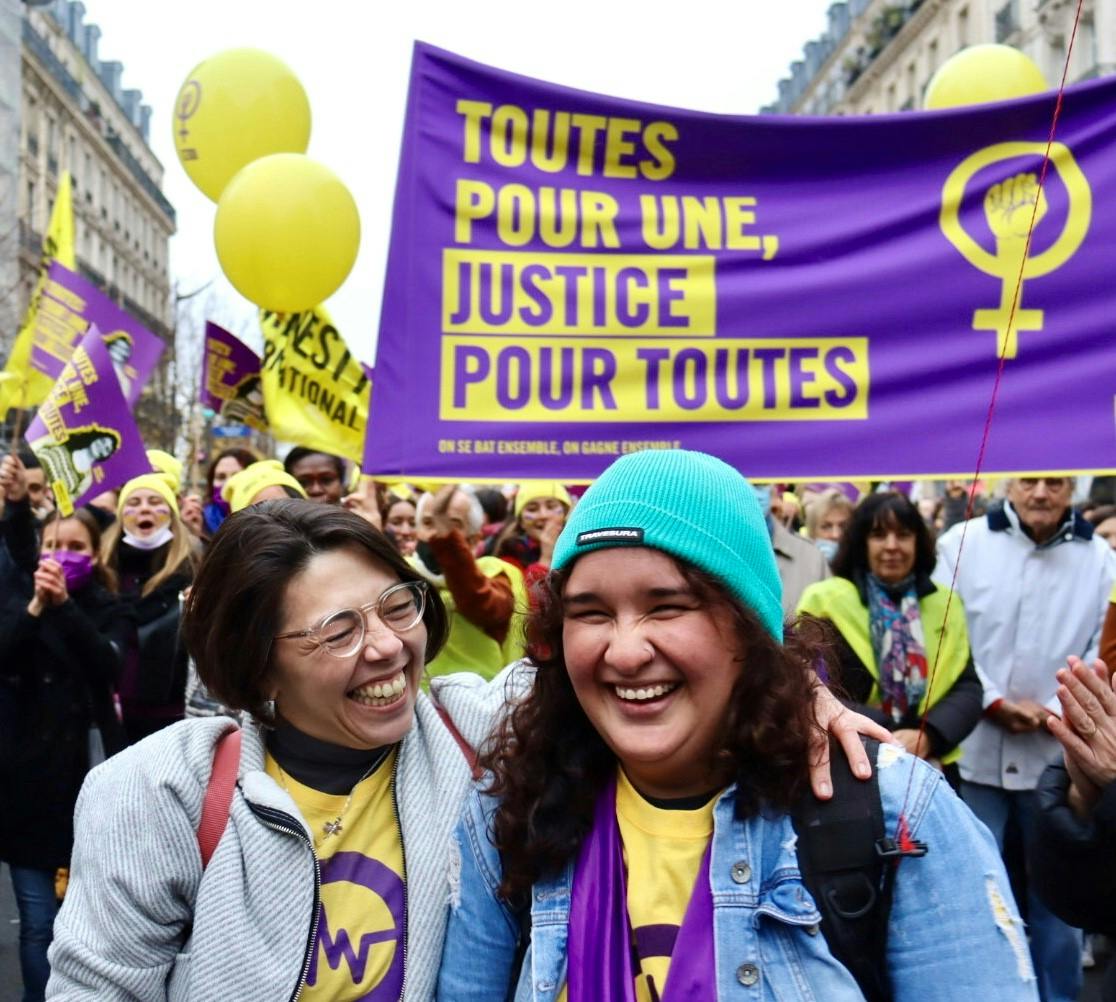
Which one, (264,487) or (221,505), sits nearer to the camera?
(264,487)

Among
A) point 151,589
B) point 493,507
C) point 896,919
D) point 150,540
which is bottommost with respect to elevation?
point 896,919

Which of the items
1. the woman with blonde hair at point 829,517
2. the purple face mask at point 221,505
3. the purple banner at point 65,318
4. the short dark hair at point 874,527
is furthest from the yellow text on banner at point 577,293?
the woman with blonde hair at point 829,517

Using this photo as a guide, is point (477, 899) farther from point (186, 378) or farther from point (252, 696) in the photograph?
point (186, 378)

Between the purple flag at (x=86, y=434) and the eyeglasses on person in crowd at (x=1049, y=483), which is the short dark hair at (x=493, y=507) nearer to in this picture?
the purple flag at (x=86, y=434)

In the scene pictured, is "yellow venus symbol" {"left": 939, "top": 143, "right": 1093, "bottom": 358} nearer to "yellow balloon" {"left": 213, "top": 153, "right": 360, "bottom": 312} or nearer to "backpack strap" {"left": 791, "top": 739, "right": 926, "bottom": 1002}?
"backpack strap" {"left": 791, "top": 739, "right": 926, "bottom": 1002}

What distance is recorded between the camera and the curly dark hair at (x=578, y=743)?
1691 millimetres

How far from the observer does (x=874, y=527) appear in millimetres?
4598

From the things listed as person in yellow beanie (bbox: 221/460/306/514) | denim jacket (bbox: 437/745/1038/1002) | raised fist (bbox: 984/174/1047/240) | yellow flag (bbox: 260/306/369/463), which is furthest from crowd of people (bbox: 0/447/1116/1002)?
yellow flag (bbox: 260/306/369/463)

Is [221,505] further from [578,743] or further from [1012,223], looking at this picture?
[578,743]

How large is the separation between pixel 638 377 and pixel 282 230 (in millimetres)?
3051

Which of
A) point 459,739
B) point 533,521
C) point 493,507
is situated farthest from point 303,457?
point 459,739

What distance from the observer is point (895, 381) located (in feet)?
10.9

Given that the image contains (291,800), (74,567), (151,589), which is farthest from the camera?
(151,589)

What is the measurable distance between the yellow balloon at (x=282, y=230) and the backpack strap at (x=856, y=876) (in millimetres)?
4907
